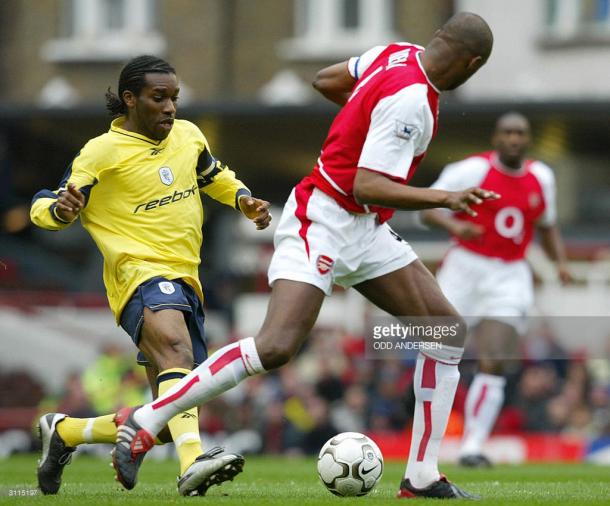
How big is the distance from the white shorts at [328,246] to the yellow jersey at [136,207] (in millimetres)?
776

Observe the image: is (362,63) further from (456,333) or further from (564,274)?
(564,274)

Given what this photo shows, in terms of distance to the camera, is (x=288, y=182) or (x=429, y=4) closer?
(x=429, y=4)

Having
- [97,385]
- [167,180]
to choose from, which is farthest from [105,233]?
[97,385]

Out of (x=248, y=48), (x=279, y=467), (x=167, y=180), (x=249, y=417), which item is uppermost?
(x=167, y=180)

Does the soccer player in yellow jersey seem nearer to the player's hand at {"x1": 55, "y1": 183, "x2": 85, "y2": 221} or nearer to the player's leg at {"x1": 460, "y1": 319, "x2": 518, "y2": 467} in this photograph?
the player's hand at {"x1": 55, "y1": 183, "x2": 85, "y2": 221}

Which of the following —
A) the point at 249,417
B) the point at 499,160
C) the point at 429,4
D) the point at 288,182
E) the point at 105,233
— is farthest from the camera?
the point at 288,182

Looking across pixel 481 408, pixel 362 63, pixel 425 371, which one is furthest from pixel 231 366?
pixel 481 408

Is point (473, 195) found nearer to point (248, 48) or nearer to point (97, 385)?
point (97, 385)

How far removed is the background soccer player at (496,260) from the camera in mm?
11422

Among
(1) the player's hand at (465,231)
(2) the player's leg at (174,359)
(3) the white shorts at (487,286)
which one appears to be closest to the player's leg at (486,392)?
(3) the white shorts at (487,286)

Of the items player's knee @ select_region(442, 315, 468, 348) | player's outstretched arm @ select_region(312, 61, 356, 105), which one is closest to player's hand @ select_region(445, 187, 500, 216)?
player's knee @ select_region(442, 315, 468, 348)

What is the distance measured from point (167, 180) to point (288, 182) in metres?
19.1

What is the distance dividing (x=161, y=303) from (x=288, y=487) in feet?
5.26

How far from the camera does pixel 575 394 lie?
15.1 metres
